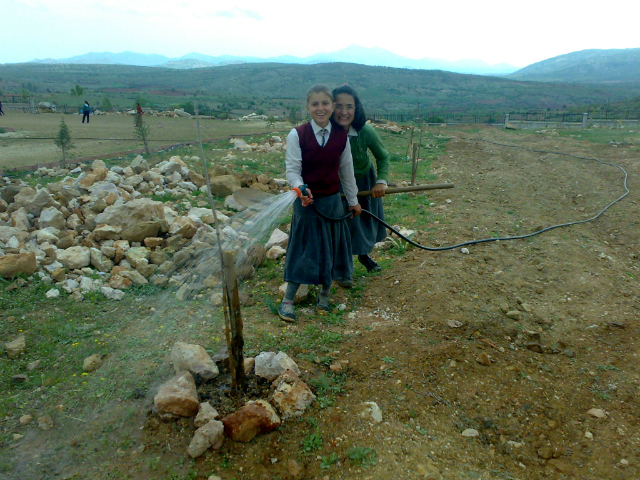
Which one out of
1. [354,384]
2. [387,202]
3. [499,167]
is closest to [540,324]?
[354,384]

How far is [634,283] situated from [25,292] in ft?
19.0

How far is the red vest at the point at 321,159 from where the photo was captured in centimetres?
327

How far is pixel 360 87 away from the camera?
61.6 meters

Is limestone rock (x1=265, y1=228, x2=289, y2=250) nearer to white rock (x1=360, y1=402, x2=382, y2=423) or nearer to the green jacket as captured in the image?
the green jacket

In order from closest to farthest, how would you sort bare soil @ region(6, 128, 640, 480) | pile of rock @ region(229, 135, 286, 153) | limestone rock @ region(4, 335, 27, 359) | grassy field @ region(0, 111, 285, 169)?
bare soil @ region(6, 128, 640, 480), limestone rock @ region(4, 335, 27, 359), grassy field @ region(0, 111, 285, 169), pile of rock @ region(229, 135, 286, 153)

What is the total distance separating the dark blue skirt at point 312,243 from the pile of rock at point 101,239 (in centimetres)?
109

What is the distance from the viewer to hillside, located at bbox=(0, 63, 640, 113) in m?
47.4

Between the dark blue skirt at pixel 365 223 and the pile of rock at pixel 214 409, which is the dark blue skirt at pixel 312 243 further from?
the pile of rock at pixel 214 409

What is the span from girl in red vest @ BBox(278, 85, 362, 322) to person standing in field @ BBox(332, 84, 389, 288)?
0.27m

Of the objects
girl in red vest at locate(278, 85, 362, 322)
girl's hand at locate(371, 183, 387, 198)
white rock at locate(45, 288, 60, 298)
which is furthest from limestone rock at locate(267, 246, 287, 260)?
white rock at locate(45, 288, 60, 298)

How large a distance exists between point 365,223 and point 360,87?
200ft

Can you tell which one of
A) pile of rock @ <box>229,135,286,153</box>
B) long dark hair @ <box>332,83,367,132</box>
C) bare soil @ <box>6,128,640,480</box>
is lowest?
bare soil @ <box>6,128,640,480</box>

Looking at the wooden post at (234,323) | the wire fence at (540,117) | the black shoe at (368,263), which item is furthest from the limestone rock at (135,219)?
the wire fence at (540,117)

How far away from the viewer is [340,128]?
3.43 m
